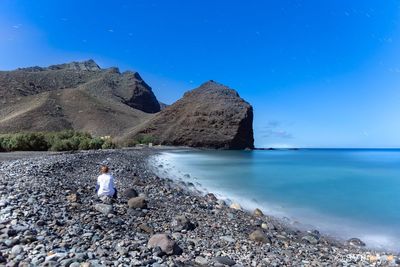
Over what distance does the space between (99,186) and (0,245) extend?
531 centimetres

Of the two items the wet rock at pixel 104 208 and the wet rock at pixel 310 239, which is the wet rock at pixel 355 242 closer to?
the wet rock at pixel 310 239

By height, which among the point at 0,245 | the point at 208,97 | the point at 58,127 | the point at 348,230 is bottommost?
the point at 348,230

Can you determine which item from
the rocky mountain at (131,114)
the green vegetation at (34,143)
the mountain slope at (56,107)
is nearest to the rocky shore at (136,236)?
the green vegetation at (34,143)

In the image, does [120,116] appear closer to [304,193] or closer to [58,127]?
[58,127]

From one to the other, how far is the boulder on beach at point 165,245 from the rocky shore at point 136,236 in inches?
0.9

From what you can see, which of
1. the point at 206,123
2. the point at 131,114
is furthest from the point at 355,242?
the point at 131,114

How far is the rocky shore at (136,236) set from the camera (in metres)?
6.50

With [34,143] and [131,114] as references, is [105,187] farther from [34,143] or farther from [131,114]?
[131,114]

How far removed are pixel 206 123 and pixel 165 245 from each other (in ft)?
405

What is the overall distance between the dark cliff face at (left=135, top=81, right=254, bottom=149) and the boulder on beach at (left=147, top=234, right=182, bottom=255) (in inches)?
4677

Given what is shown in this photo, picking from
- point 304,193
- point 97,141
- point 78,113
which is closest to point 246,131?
point 78,113

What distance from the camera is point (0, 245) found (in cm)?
645

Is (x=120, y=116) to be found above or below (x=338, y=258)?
above

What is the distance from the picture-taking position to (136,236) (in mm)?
8062
